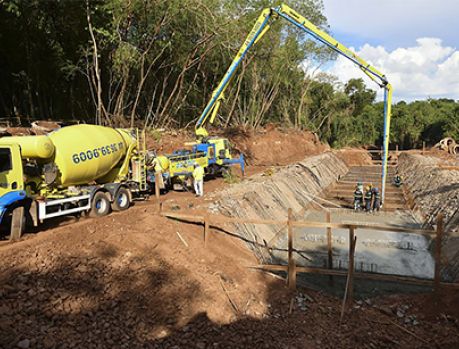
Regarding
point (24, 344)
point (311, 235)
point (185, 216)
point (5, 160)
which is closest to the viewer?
point (24, 344)

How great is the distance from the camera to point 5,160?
8.75 metres

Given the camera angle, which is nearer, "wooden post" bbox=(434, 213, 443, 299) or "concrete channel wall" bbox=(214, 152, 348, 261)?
"wooden post" bbox=(434, 213, 443, 299)

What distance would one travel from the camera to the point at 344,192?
25.2 meters

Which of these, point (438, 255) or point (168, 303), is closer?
point (168, 303)

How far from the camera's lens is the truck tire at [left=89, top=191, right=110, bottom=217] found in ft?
36.7

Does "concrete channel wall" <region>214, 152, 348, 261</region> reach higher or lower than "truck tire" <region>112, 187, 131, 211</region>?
lower

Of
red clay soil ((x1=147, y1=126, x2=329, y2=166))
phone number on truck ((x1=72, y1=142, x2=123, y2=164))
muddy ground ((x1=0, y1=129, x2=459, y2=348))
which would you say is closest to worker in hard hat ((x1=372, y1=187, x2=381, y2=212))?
muddy ground ((x1=0, y1=129, x2=459, y2=348))

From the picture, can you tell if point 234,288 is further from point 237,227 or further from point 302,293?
point 237,227

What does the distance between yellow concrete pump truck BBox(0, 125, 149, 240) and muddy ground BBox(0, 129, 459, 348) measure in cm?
80

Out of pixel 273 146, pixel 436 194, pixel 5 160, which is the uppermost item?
pixel 5 160

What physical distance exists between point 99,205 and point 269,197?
8.34 metres

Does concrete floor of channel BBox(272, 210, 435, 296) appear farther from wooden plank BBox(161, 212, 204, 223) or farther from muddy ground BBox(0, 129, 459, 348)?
wooden plank BBox(161, 212, 204, 223)

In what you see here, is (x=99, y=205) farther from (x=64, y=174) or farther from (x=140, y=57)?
(x=140, y=57)

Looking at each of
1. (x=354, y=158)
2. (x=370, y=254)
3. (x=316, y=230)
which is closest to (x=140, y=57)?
(x=316, y=230)
